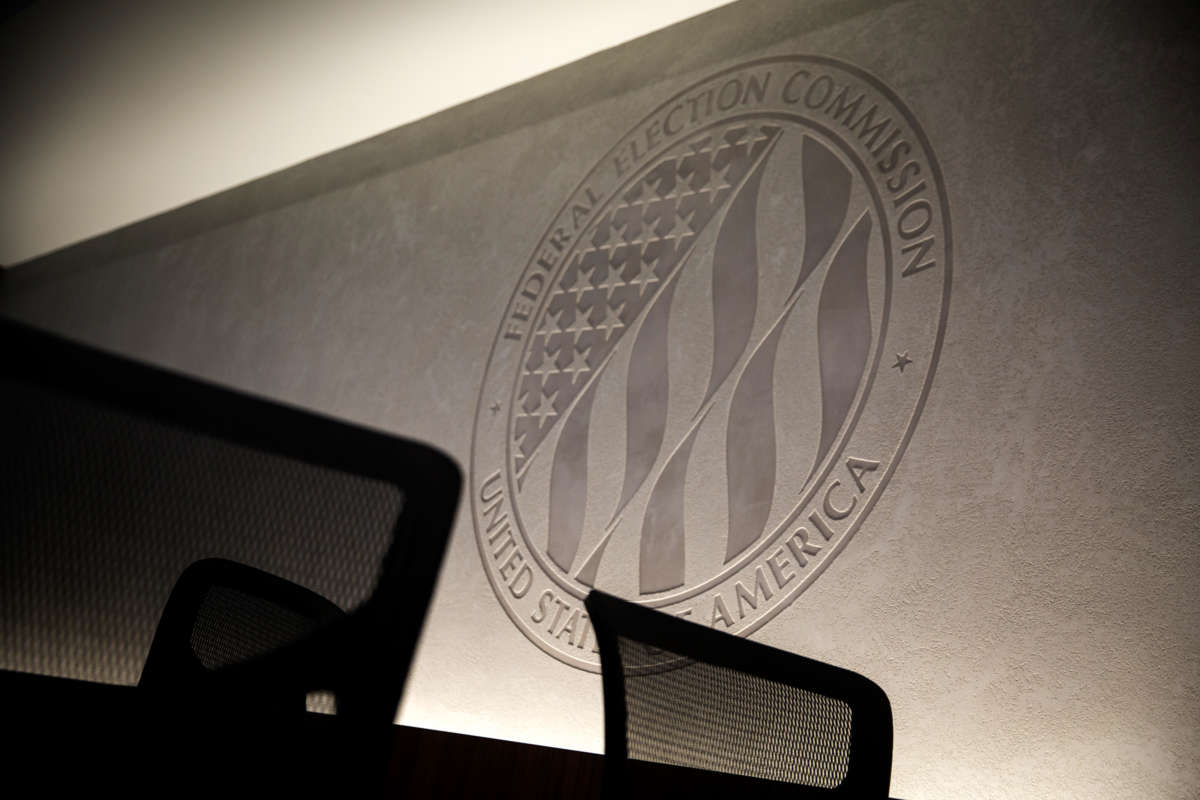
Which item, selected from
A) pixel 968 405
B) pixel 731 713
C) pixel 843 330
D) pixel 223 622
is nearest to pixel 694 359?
pixel 843 330

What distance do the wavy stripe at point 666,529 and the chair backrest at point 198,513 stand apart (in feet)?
5.03

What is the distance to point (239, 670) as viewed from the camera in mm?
539

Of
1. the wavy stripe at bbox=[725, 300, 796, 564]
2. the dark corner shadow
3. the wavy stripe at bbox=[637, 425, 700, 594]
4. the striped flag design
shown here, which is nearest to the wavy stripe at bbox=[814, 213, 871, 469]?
the striped flag design

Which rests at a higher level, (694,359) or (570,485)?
(694,359)

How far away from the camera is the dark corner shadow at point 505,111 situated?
238 cm

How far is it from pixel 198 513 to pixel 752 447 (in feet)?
5.27

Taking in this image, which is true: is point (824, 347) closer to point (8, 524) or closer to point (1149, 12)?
point (1149, 12)

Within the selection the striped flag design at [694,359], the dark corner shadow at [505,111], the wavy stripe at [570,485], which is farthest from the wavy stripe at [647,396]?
the dark corner shadow at [505,111]

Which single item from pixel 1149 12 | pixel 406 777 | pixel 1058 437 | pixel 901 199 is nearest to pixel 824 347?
pixel 901 199

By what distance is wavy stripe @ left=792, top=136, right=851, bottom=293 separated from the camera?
203 cm

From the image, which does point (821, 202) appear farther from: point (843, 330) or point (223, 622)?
point (223, 622)

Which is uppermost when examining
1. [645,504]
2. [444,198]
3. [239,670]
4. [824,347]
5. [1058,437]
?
[444,198]

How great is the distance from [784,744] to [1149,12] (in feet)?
4.88

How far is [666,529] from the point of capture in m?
2.12
